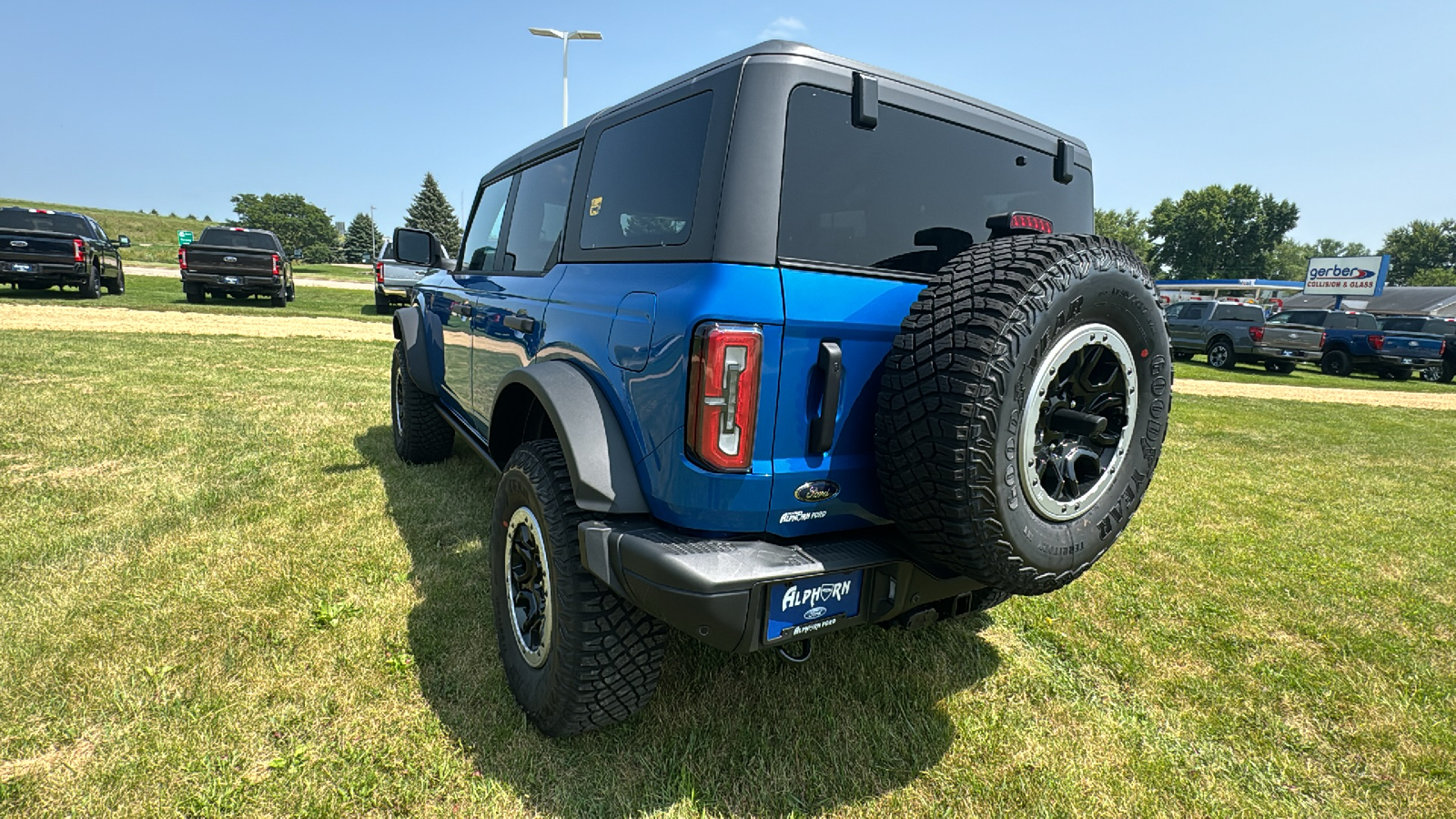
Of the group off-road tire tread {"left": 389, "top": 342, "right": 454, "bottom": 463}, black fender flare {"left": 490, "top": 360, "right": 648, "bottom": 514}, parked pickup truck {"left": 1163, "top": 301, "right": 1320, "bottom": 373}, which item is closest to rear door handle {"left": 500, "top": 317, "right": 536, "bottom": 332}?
black fender flare {"left": 490, "top": 360, "right": 648, "bottom": 514}

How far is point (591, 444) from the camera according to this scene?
204 centimetres

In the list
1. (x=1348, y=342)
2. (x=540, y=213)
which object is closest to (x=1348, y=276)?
(x=1348, y=342)

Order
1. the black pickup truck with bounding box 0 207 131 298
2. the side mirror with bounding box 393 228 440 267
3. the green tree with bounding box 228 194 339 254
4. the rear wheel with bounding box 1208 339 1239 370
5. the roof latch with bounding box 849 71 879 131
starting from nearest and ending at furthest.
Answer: the roof latch with bounding box 849 71 879 131 → the side mirror with bounding box 393 228 440 267 → the black pickup truck with bounding box 0 207 131 298 → the rear wheel with bounding box 1208 339 1239 370 → the green tree with bounding box 228 194 339 254

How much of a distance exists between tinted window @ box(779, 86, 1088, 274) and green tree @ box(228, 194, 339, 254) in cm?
8428

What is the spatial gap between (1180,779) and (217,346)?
37.2 ft

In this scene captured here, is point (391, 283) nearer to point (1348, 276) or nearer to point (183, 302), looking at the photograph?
point (183, 302)

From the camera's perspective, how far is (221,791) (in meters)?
1.96

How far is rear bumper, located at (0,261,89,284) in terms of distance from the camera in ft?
46.7

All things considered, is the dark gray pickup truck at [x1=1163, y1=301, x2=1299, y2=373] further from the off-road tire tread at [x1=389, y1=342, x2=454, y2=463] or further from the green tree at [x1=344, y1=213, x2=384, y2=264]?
the green tree at [x1=344, y1=213, x2=384, y2=264]

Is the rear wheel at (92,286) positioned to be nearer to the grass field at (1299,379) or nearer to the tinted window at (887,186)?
the tinted window at (887,186)

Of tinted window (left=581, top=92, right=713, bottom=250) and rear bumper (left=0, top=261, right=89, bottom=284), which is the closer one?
tinted window (left=581, top=92, right=713, bottom=250)

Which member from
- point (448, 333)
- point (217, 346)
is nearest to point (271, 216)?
point (217, 346)

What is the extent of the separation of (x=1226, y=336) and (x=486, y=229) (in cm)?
1966

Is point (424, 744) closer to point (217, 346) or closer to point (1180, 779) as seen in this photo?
point (1180, 779)
